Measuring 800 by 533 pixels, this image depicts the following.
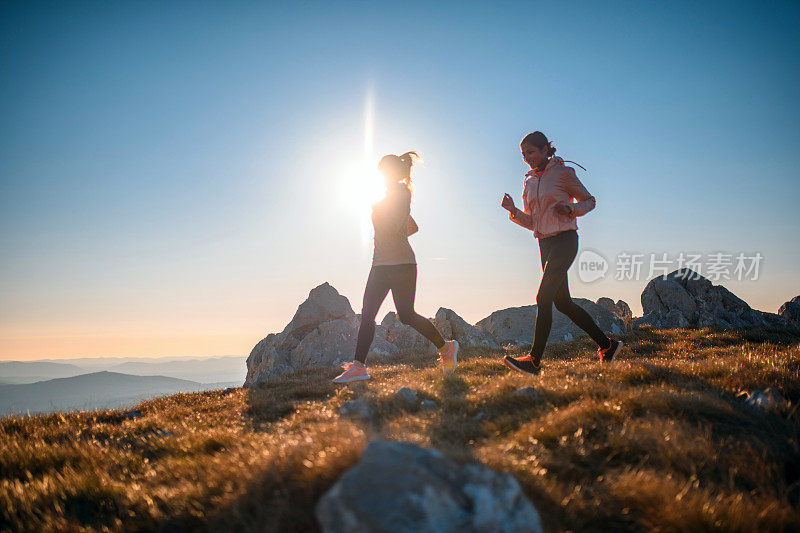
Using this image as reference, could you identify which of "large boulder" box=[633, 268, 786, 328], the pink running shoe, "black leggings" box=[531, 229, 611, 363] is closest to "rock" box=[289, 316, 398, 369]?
the pink running shoe

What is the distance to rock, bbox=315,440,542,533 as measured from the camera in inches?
68.9

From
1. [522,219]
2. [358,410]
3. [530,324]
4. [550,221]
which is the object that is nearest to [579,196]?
[550,221]

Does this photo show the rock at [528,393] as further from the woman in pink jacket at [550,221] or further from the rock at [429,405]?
the woman in pink jacket at [550,221]

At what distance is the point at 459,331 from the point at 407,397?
13.0m

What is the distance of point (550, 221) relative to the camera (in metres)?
6.36

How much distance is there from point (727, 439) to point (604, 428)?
83 cm

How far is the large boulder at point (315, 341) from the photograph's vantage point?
1548 cm

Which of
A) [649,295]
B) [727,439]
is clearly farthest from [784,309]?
[727,439]

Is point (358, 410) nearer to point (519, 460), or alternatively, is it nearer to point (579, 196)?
point (519, 460)

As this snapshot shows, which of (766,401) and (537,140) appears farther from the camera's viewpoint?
(537,140)

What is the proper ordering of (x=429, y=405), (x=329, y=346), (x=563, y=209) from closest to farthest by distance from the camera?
(x=429, y=405)
(x=563, y=209)
(x=329, y=346)

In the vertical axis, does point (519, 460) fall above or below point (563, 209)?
below

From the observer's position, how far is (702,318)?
67.4 feet

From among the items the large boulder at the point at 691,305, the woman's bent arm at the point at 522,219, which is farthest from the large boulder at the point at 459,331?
the woman's bent arm at the point at 522,219
